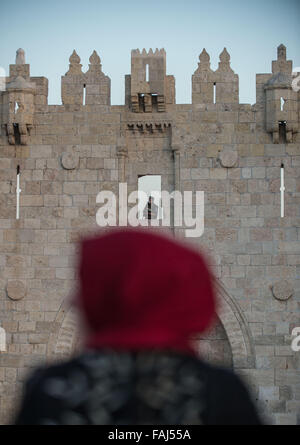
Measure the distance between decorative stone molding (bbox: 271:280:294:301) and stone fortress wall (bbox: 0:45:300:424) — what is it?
0.07ft

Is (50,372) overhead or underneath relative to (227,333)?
overhead

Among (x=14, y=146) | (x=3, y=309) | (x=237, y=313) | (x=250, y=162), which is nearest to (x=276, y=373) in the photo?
(x=237, y=313)

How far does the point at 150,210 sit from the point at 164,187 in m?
0.48

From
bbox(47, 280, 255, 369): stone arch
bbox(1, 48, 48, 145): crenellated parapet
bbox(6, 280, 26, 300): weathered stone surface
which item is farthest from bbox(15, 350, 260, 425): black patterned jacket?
bbox(1, 48, 48, 145): crenellated parapet

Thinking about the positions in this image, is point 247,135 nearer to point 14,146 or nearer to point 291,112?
point 291,112

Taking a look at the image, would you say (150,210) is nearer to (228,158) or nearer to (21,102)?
(228,158)

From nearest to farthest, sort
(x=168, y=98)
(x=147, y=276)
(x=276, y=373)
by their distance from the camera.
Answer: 1. (x=147, y=276)
2. (x=276, y=373)
3. (x=168, y=98)

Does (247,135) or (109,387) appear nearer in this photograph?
(109,387)

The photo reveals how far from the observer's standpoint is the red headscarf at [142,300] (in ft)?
7.98

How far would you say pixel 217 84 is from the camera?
51.1 feet

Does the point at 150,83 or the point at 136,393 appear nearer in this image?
the point at 136,393

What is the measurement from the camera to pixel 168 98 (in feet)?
51.1

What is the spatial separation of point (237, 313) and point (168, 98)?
13.3ft

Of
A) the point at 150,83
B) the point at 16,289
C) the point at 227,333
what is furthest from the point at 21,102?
the point at 227,333
